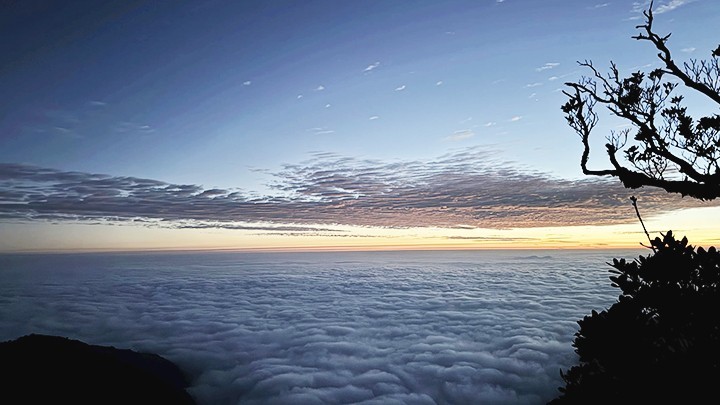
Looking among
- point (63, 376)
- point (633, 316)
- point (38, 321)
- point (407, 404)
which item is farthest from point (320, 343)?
point (38, 321)

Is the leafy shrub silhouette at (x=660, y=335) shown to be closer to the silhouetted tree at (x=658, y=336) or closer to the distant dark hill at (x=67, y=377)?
the silhouetted tree at (x=658, y=336)

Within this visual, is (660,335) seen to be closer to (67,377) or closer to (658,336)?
(658,336)

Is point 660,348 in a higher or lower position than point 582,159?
lower

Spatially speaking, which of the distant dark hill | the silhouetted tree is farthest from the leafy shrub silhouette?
the distant dark hill

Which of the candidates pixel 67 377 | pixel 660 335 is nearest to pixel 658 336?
pixel 660 335

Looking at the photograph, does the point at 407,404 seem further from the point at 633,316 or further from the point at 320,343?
the point at 633,316

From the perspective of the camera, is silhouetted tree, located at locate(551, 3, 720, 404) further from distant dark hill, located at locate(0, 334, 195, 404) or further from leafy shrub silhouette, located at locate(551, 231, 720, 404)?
distant dark hill, located at locate(0, 334, 195, 404)
